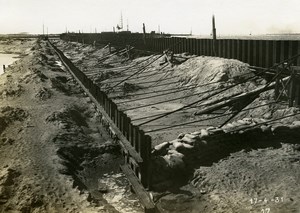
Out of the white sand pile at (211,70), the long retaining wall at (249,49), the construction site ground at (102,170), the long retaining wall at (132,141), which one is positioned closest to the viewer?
the construction site ground at (102,170)

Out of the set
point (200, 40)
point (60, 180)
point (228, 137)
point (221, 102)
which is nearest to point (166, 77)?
point (200, 40)

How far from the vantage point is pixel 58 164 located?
8078 millimetres

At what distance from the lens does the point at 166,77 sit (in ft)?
67.8

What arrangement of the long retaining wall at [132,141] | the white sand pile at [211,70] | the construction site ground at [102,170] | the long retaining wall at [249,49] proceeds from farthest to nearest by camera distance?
the white sand pile at [211,70]
the long retaining wall at [249,49]
the long retaining wall at [132,141]
the construction site ground at [102,170]

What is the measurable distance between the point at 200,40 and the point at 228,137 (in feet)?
50.1

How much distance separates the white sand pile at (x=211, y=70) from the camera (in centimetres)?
1574

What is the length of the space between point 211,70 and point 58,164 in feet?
35.8

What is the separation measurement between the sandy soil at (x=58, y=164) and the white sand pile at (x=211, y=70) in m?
5.97

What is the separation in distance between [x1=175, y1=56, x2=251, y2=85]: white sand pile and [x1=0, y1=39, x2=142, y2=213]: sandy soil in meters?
5.97

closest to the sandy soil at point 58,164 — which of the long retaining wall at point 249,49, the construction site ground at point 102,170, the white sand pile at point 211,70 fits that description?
the construction site ground at point 102,170

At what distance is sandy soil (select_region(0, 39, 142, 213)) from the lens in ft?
21.4

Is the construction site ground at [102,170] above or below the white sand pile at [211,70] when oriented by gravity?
below

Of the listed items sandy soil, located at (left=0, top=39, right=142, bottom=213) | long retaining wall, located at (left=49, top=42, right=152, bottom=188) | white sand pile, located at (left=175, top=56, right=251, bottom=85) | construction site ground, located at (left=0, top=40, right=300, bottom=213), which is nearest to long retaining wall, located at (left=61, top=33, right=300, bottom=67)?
white sand pile, located at (left=175, top=56, right=251, bottom=85)

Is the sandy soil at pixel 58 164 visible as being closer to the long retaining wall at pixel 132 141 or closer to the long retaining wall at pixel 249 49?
the long retaining wall at pixel 132 141
